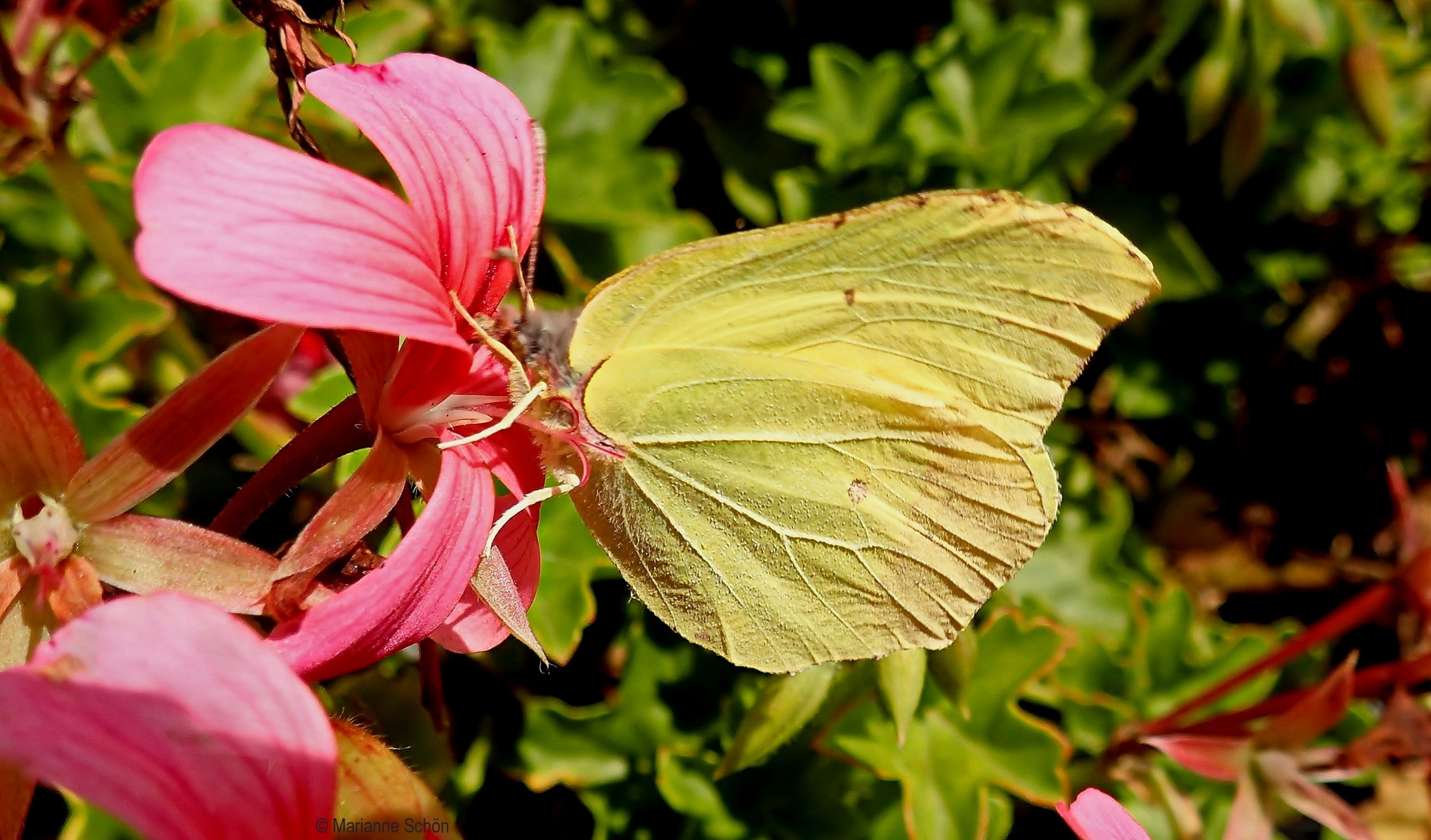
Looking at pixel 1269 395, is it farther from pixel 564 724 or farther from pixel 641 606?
pixel 564 724

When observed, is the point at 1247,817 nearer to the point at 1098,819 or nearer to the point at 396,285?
the point at 1098,819

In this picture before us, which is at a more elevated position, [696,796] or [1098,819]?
[1098,819]

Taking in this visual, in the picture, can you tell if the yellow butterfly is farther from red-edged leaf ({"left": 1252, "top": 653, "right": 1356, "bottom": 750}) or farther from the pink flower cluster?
red-edged leaf ({"left": 1252, "top": 653, "right": 1356, "bottom": 750})

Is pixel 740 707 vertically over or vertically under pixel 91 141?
under

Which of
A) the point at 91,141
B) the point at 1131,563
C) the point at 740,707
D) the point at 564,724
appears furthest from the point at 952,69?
the point at 91,141

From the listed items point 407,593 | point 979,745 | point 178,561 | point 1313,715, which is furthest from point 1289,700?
point 178,561

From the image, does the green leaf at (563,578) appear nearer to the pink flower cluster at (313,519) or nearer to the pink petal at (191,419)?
the pink flower cluster at (313,519)
